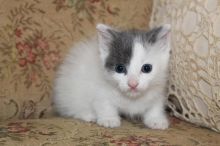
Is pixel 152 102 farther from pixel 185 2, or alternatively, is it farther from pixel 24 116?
pixel 24 116

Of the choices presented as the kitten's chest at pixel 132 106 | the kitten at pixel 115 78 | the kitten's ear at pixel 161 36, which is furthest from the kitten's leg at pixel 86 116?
the kitten's ear at pixel 161 36

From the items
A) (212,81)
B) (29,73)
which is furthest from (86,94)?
(212,81)

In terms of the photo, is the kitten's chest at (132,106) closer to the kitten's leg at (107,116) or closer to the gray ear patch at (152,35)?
the kitten's leg at (107,116)

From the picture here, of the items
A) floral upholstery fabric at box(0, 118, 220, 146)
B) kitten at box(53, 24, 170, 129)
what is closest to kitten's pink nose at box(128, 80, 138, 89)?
kitten at box(53, 24, 170, 129)

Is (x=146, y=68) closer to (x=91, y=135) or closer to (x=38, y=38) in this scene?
(x=91, y=135)

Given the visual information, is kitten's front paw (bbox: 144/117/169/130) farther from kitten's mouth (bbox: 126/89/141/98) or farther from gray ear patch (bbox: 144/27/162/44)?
gray ear patch (bbox: 144/27/162/44)

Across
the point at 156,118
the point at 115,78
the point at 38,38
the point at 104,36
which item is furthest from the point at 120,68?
the point at 38,38
